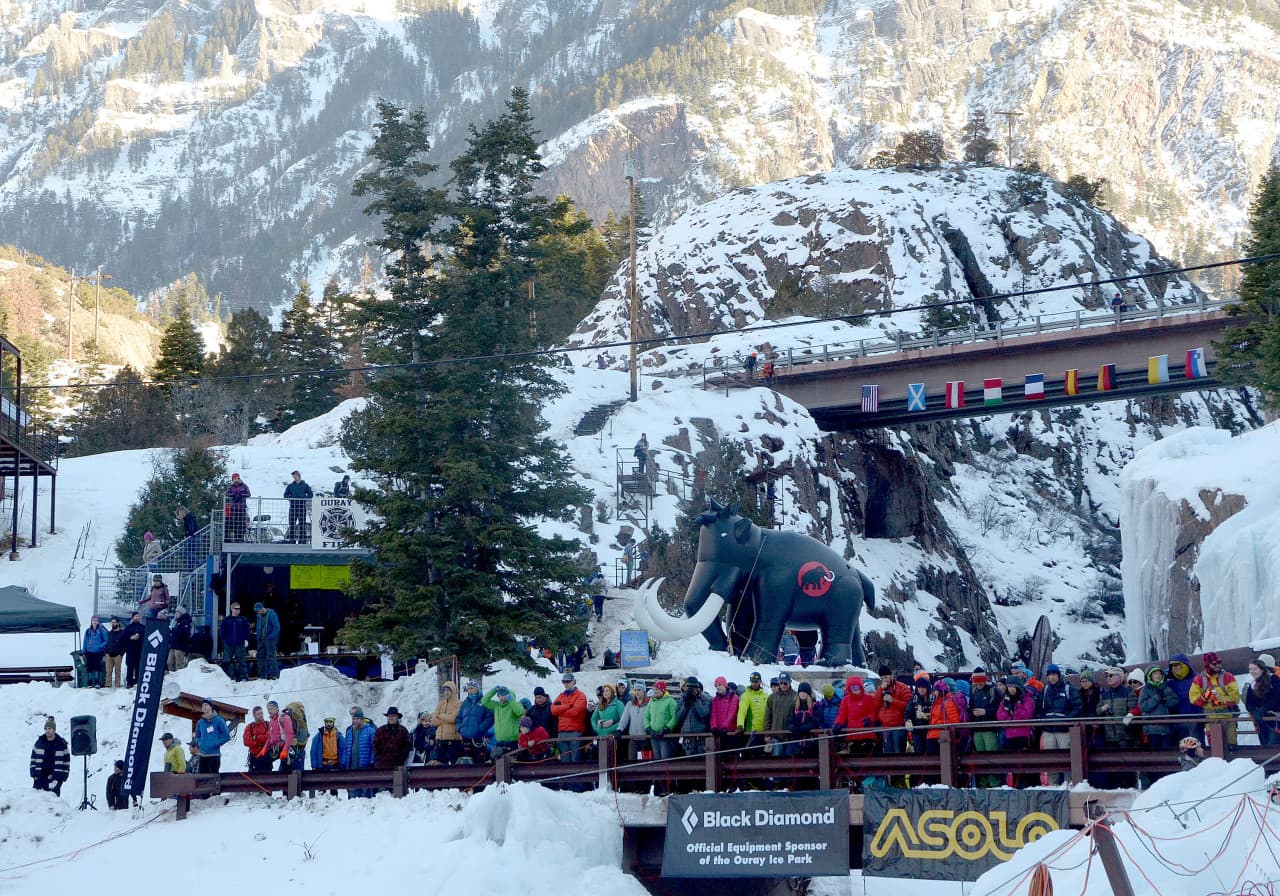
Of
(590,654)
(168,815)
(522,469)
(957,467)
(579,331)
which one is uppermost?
A: (579,331)

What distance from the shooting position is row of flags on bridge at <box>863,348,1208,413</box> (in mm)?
52094

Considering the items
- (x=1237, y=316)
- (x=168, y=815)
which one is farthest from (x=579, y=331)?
(x=168, y=815)

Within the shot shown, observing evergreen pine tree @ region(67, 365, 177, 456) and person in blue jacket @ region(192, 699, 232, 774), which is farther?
evergreen pine tree @ region(67, 365, 177, 456)

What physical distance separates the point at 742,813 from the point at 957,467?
6059 centimetres

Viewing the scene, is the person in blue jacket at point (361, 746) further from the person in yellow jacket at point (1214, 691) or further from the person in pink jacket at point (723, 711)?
the person in yellow jacket at point (1214, 691)

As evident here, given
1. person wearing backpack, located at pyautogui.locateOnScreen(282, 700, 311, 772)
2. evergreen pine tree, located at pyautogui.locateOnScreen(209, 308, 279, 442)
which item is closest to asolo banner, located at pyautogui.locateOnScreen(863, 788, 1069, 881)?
person wearing backpack, located at pyautogui.locateOnScreen(282, 700, 311, 772)

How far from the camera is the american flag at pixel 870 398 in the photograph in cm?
5775

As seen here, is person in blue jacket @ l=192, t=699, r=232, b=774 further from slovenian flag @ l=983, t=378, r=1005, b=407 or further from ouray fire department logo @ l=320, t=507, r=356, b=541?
slovenian flag @ l=983, t=378, r=1005, b=407

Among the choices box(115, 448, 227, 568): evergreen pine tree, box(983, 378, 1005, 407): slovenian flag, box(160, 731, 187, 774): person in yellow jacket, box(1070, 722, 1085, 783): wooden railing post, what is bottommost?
box(160, 731, 187, 774): person in yellow jacket

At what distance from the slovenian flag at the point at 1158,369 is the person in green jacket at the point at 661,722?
37640 millimetres

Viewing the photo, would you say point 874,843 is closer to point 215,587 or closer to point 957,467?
point 215,587

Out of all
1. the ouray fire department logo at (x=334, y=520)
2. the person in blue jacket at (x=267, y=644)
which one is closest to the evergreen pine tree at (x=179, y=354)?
the ouray fire department logo at (x=334, y=520)

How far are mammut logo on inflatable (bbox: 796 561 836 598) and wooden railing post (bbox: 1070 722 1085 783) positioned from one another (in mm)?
16541

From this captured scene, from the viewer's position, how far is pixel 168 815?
21.9m
